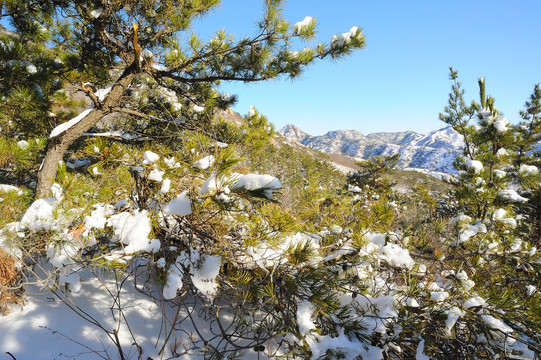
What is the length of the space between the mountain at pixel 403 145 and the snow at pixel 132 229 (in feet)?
217

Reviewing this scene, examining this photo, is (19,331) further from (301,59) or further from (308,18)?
(308,18)

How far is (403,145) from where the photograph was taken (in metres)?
125

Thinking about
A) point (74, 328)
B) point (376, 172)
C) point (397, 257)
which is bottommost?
point (397, 257)

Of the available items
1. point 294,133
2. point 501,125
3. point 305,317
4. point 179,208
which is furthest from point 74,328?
point 294,133

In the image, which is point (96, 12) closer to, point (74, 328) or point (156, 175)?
point (156, 175)

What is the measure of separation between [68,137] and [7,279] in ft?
4.83

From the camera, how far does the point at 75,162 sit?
3359 mm

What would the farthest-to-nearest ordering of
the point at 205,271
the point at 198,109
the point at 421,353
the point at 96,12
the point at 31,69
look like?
the point at 198,109 → the point at 31,69 → the point at 96,12 → the point at 205,271 → the point at 421,353

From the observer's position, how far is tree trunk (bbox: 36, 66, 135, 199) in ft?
7.46

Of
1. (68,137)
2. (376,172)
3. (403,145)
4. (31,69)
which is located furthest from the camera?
(403,145)

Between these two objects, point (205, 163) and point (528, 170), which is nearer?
point (205, 163)

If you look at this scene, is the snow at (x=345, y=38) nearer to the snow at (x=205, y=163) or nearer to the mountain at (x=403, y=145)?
the snow at (x=205, y=163)

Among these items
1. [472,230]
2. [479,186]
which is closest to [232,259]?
[472,230]

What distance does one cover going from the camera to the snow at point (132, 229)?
1146 millimetres
